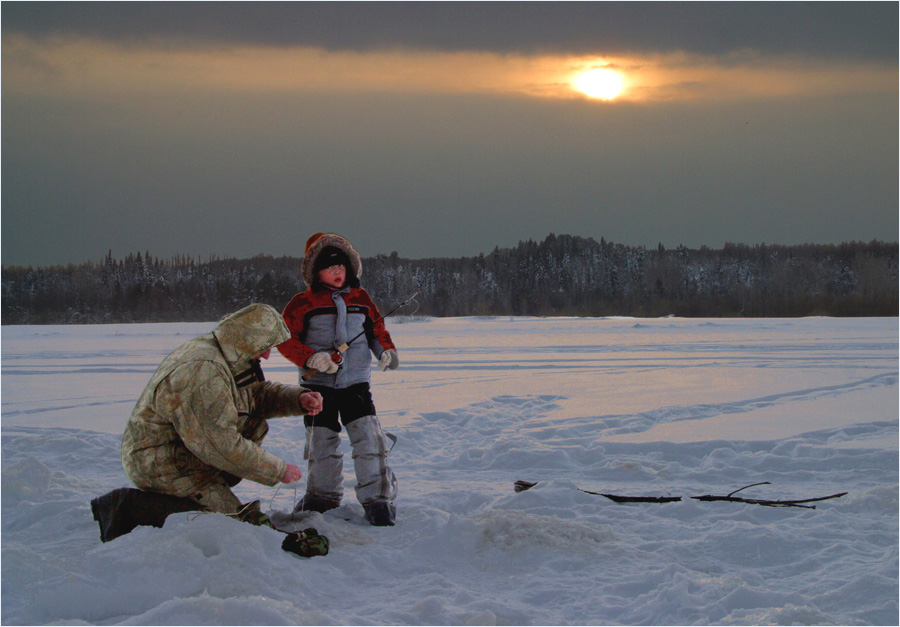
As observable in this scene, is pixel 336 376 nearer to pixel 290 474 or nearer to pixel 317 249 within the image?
pixel 317 249

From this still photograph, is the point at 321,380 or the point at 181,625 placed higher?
the point at 321,380

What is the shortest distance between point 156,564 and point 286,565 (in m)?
0.55

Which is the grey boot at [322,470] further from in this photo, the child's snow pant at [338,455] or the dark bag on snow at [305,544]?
the dark bag on snow at [305,544]

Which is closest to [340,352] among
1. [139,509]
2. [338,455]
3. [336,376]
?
[336,376]

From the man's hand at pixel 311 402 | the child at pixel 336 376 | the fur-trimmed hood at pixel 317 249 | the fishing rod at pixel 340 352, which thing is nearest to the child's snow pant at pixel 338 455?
the child at pixel 336 376

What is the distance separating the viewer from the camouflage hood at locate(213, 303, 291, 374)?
3.46 meters

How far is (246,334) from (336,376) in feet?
2.77

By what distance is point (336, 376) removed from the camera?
4215 millimetres

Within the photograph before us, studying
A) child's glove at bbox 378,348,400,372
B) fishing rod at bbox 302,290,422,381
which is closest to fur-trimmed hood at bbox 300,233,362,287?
fishing rod at bbox 302,290,422,381

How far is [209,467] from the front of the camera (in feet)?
11.7

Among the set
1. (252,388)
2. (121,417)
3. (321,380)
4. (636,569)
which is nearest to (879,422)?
(636,569)

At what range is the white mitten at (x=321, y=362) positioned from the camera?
3918mm

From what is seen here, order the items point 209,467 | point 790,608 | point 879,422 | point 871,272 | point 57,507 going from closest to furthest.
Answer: point 790,608 → point 209,467 → point 57,507 → point 879,422 → point 871,272

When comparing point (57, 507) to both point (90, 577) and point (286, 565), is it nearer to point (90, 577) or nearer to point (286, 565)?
point (90, 577)
